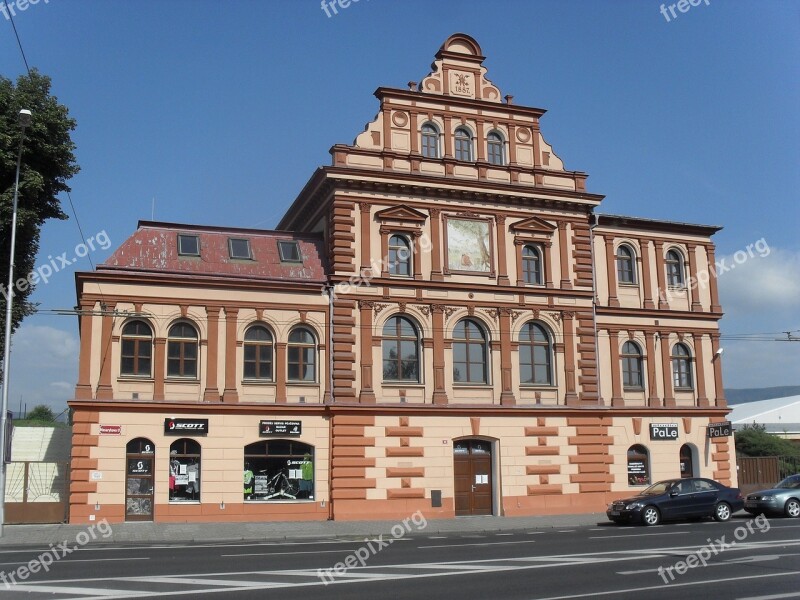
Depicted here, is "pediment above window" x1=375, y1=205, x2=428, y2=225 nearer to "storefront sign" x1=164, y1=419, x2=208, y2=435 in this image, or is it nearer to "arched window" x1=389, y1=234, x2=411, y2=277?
"arched window" x1=389, y1=234, x2=411, y2=277

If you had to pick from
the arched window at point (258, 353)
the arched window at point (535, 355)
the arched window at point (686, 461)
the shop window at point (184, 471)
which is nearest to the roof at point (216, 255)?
the arched window at point (258, 353)

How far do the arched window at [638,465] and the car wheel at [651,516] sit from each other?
24.6 feet

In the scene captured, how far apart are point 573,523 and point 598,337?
8630mm

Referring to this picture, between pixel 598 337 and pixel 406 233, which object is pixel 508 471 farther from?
pixel 406 233

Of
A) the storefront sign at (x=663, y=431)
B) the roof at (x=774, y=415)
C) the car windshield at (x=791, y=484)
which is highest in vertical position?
the roof at (x=774, y=415)

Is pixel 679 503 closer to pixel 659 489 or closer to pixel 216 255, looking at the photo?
pixel 659 489

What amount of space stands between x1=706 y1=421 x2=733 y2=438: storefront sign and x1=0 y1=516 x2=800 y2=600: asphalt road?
1240 centimetres

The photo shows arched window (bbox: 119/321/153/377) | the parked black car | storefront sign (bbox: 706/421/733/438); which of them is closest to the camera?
the parked black car

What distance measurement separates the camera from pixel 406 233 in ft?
109

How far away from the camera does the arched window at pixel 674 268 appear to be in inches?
1500

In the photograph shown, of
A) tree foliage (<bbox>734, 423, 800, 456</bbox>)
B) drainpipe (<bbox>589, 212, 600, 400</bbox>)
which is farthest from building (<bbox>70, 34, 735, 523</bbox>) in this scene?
tree foliage (<bbox>734, 423, 800, 456</bbox>)

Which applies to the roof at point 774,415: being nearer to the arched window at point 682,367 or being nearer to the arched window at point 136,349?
the arched window at point 682,367

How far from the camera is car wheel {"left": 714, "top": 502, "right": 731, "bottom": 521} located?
2850cm

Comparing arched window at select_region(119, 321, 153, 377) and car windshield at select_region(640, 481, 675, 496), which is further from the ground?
arched window at select_region(119, 321, 153, 377)
